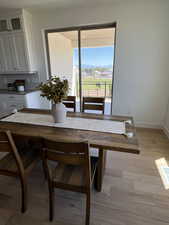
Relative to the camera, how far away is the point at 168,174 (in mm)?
1812

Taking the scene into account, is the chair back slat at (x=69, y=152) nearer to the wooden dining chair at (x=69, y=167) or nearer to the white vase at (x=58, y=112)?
the wooden dining chair at (x=69, y=167)

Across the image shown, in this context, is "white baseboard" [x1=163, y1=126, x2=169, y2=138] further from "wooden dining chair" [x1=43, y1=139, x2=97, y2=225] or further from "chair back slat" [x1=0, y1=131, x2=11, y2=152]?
"chair back slat" [x1=0, y1=131, x2=11, y2=152]

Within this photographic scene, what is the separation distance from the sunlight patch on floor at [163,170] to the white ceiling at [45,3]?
308 centimetres

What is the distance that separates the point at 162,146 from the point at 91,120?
162cm

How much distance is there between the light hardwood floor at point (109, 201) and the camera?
129 cm

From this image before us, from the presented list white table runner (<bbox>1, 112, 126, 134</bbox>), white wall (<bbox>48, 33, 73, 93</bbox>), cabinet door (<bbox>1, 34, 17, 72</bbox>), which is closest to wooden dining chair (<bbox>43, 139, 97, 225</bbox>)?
white table runner (<bbox>1, 112, 126, 134</bbox>)

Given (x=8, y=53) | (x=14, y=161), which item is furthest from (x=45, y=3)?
(x=14, y=161)

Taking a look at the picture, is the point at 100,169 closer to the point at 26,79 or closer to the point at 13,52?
the point at 26,79

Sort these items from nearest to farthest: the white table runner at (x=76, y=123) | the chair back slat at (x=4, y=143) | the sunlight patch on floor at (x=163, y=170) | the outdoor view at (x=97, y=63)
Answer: the chair back slat at (x=4, y=143)
the white table runner at (x=76, y=123)
the sunlight patch on floor at (x=163, y=170)
the outdoor view at (x=97, y=63)

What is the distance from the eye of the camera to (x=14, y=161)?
1478 mm

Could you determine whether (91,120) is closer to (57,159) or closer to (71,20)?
(57,159)


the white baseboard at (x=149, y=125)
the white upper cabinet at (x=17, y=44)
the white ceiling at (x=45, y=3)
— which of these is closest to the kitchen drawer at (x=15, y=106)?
the white upper cabinet at (x=17, y=44)

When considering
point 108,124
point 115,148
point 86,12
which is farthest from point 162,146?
point 86,12

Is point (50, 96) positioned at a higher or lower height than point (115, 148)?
higher
